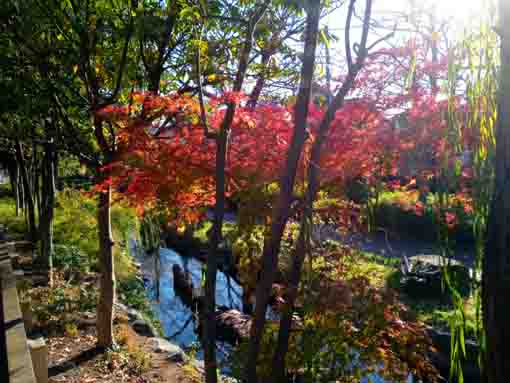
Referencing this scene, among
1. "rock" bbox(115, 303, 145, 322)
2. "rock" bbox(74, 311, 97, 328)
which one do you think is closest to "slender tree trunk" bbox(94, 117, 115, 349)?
"rock" bbox(74, 311, 97, 328)

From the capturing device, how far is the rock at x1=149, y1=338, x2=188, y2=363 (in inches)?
210

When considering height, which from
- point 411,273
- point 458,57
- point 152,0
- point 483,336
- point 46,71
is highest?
point 152,0

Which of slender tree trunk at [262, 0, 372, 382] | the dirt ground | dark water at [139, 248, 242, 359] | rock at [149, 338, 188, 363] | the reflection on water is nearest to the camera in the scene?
slender tree trunk at [262, 0, 372, 382]

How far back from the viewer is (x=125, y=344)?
5.37 metres

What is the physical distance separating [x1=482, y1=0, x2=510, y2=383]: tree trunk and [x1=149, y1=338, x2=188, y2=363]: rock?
4833 millimetres

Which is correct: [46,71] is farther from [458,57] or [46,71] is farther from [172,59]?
[458,57]

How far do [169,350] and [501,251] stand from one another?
5267mm

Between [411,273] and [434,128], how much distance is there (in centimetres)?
551

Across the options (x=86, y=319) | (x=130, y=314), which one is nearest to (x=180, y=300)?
(x=130, y=314)

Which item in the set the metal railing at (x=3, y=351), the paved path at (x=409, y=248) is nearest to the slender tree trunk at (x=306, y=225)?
the metal railing at (x=3, y=351)

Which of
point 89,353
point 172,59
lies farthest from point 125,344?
point 172,59

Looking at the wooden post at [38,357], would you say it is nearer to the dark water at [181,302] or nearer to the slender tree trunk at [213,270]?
the slender tree trunk at [213,270]

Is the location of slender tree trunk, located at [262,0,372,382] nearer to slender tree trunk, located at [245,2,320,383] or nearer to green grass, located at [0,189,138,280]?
slender tree trunk, located at [245,2,320,383]

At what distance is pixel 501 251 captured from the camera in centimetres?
117
